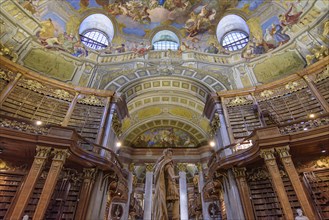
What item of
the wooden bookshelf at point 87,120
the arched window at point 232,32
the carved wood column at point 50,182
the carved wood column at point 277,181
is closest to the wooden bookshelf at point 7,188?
the carved wood column at point 50,182

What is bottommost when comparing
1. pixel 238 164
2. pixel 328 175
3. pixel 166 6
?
pixel 328 175

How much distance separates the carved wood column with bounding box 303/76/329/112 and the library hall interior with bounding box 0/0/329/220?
0.15 ft

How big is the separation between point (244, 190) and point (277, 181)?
184 centimetres

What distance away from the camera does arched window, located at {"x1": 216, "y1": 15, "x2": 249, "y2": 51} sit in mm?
16094

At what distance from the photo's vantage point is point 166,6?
16.5 meters

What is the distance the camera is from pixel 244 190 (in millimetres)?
8188

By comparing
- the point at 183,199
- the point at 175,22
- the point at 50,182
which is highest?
the point at 175,22

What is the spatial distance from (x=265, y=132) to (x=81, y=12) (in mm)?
14657

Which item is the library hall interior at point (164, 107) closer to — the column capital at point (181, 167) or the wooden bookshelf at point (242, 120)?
the wooden bookshelf at point (242, 120)

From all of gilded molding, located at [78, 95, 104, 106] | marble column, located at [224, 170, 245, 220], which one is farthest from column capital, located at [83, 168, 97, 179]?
marble column, located at [224, 170, 245, 220]

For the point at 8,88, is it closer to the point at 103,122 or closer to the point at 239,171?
the point at 103,122

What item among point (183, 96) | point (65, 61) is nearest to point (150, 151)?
point (183, 96)

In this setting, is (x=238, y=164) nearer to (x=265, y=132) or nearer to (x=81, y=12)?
(x=265, y=132)

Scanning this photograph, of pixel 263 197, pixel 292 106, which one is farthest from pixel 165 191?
pixel 292 106
